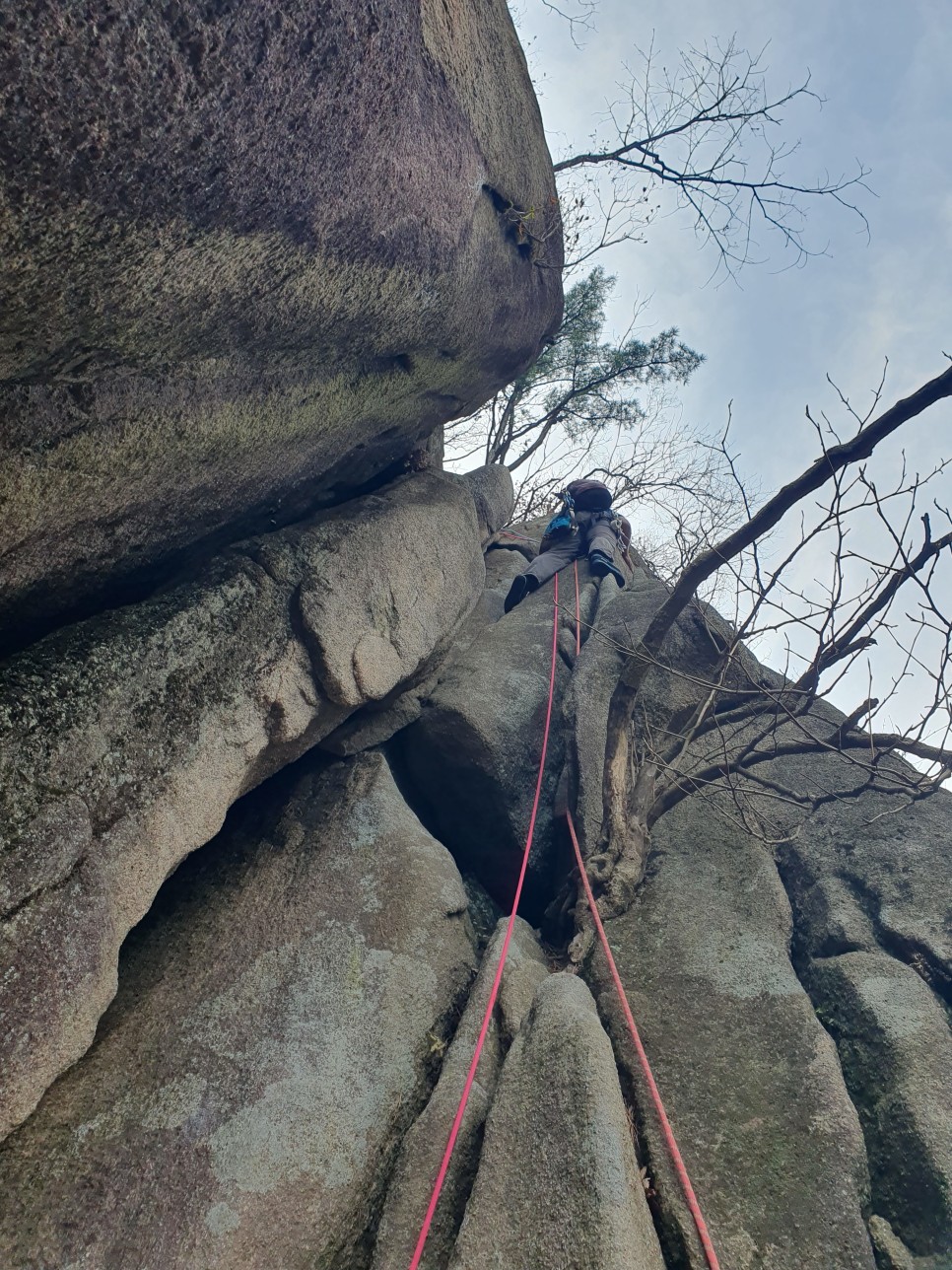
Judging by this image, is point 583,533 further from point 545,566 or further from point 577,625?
point 577,625

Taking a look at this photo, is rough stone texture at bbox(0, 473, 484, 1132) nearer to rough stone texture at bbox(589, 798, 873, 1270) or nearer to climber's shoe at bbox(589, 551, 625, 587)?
rough stone texture at bbox(589, 798, 873, 1270)

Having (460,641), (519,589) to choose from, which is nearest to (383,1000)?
(460,641)

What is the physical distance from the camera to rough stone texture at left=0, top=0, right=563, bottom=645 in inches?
85.1

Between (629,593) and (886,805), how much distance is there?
3.18 meters

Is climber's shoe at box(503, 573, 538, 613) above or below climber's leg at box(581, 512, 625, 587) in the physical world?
below

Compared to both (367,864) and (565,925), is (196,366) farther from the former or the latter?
(565,925)

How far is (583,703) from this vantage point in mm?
6188

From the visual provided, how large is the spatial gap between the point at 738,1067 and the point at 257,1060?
7.36ft

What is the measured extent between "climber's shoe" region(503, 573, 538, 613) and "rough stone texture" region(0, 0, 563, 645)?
3.29 m

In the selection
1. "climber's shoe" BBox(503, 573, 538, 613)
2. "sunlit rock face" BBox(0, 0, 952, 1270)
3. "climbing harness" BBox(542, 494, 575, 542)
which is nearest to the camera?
"sunlit rock face" BBox(0, 0, 952, 1270)

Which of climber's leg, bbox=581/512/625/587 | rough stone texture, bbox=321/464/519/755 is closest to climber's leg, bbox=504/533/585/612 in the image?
climber's leg, bbox=581/512/625/587

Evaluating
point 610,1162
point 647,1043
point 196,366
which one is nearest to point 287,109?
point 196,366

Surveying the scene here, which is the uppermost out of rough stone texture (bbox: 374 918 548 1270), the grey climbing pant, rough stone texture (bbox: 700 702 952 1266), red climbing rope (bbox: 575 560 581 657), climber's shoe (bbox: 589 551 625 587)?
the grey climbing pant

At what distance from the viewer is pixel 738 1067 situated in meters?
3.70
